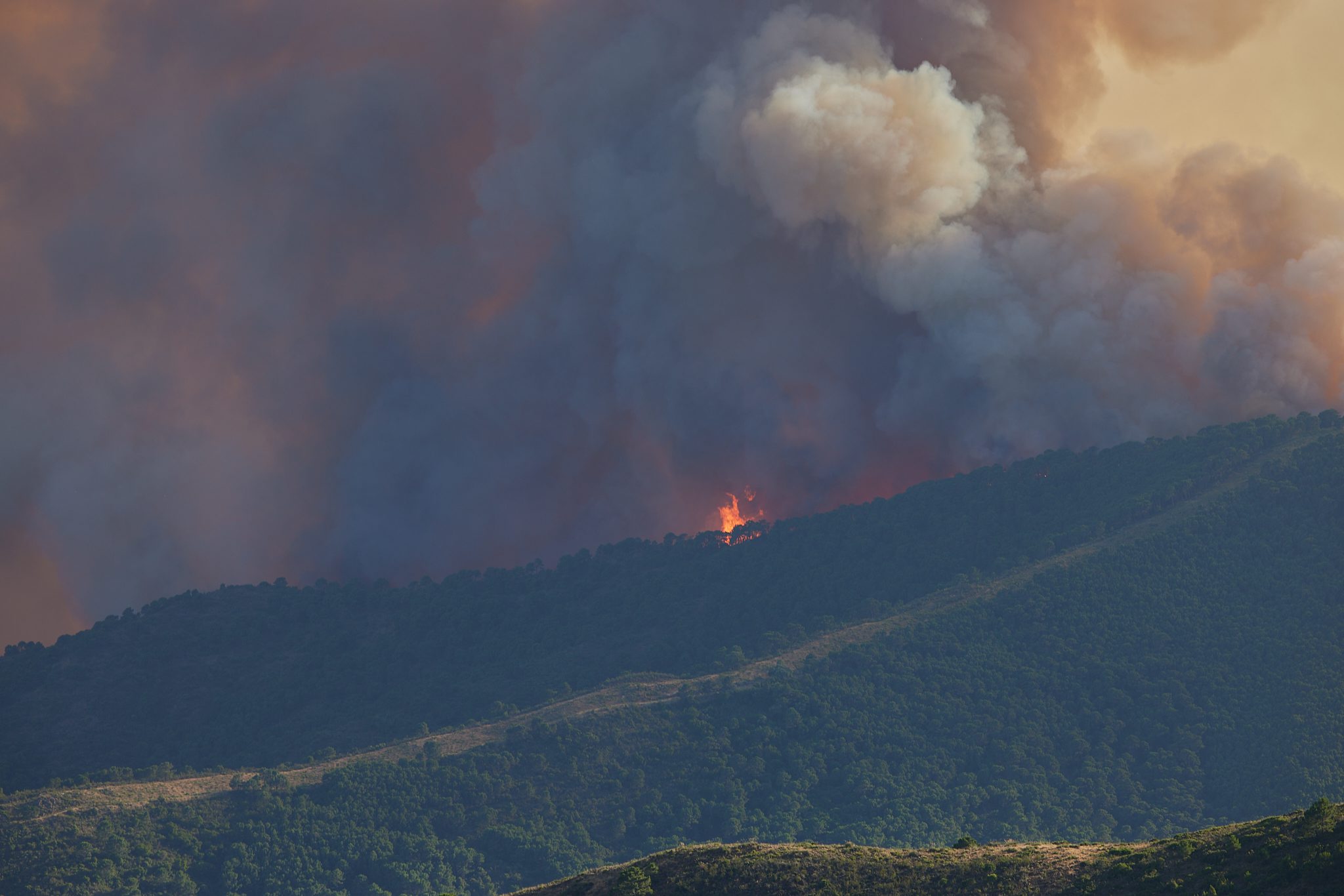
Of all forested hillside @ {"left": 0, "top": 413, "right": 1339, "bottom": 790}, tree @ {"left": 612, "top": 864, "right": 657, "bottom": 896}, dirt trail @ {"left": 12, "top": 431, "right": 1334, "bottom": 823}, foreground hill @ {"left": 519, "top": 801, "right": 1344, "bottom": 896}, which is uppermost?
forested hillside @ {"left": 0, "top": 413, "right": 1339, "bottom": 790}

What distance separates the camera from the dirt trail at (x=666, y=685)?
10738cm

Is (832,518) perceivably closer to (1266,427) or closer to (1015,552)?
(1015,552)

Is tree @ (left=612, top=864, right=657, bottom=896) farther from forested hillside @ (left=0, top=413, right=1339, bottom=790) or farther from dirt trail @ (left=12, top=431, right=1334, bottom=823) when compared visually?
forested hillside @ (left=0, top=413, right=1339, bottom=790)

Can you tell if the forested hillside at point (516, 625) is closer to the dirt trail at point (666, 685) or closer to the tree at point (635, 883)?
the dirt trail at point (666, 685)

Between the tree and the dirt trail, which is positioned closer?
the tree

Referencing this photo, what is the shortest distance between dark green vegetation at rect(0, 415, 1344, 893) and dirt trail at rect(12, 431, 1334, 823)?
0.97 m

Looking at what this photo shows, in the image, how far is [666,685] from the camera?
380 feet

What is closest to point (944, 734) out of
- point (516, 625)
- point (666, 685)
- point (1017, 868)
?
point (666, 685)

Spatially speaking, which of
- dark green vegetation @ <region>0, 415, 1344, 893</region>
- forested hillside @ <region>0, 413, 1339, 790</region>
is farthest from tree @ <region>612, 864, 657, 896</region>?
forested hillside @ <region>0, 413, 1339, 790</region>

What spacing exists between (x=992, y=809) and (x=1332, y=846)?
4850 cm

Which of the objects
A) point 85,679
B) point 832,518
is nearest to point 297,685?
point 85,679

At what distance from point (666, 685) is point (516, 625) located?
2267 cm

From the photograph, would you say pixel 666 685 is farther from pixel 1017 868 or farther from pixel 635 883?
pixel 1017 868

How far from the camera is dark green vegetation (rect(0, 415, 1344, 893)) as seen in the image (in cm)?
9819
